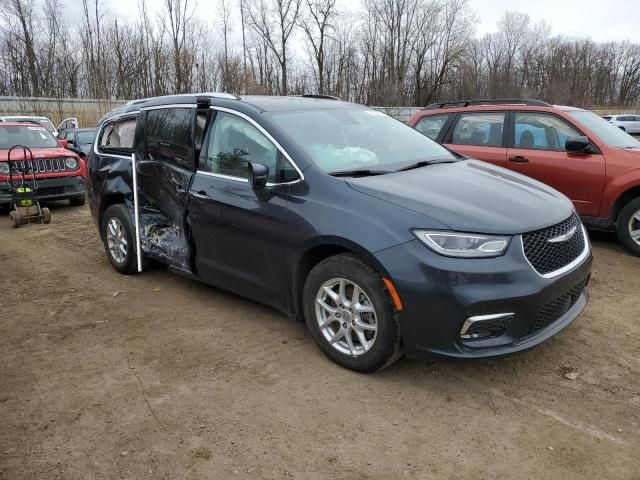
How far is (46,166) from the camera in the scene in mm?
9742

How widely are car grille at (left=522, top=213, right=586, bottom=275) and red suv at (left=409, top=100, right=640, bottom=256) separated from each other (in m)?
3.12

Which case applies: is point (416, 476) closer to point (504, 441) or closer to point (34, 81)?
point (504, 441)

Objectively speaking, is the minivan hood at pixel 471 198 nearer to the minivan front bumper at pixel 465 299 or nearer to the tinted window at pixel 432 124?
the minivan front bumper at pixel 465 299

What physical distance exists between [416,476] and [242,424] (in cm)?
100

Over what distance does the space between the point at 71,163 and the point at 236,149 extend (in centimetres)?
726

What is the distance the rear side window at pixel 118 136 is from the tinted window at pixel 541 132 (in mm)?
4775

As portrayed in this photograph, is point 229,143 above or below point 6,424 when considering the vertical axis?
above

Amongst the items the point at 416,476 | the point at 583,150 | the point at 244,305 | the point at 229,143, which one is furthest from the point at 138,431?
the point at 583,150

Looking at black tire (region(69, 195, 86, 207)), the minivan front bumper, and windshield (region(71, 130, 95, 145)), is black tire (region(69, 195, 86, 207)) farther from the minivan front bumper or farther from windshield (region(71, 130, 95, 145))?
the minivan front bumper

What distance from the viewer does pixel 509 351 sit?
9.99ft

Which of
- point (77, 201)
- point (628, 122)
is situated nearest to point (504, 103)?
point (77, 201)

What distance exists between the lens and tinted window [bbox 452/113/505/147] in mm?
7129

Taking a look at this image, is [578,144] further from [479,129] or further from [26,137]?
[26,137]

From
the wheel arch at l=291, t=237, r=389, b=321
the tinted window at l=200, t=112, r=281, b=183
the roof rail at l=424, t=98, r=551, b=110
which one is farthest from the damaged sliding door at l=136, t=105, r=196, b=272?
the roof rail at l=424, t=98, r=551, b=110
